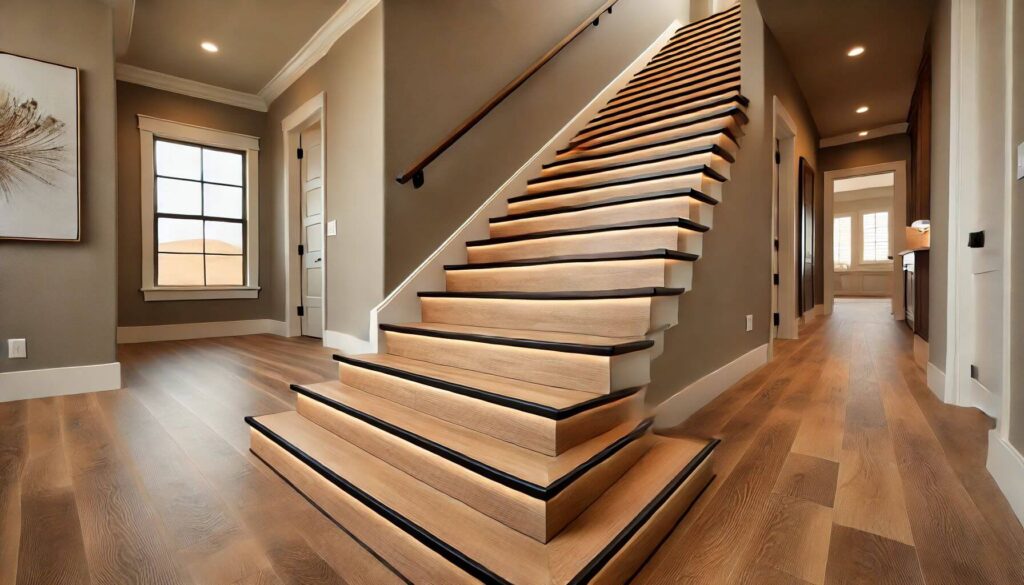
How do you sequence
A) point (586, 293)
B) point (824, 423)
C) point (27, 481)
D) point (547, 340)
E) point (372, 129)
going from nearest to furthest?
point (27, 481)
point (547, 340)
point (586, 293)
point (824, 423)
point (372, 129)

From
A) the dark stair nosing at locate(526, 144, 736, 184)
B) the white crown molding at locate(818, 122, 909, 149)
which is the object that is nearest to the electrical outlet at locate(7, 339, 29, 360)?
the dark stair nosing at locate(526, 144, 736, 184)

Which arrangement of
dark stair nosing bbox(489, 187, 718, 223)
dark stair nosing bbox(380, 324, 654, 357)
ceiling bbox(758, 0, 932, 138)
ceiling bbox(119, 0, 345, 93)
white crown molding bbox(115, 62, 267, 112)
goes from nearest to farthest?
dark stair nosing bbox(380, 324, 654, 357) < dark stair nosing bbox(489, 187, 718, 223) < ceiling bbox(758, 0, 932, 138) < ceiling bbox(119, 0, 345, 93) < white crown molding bbox(115, 62, 267, 112)

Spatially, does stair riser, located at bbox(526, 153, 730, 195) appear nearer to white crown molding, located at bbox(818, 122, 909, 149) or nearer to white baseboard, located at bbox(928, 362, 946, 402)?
white baseboard, located at bbox(928, 362, 946, 402)

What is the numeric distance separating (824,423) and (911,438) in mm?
302

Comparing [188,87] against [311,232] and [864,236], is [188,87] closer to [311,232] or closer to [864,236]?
[311,232]

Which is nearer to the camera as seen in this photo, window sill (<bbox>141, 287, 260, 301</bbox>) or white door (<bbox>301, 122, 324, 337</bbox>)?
white door (<bbox>301, 122, 324, 337</bbox>)

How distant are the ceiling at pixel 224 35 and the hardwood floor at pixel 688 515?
3.07m

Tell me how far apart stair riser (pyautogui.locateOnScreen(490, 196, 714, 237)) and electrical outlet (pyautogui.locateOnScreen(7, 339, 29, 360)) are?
2902mm

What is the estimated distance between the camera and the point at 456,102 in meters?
3.40

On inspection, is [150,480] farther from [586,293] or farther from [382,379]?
[586,293]

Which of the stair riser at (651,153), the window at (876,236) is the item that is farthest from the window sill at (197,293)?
the window at (876,236)

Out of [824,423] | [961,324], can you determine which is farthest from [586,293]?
[961,324]

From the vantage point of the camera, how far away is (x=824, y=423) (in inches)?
83.3

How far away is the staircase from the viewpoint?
1.12 m
